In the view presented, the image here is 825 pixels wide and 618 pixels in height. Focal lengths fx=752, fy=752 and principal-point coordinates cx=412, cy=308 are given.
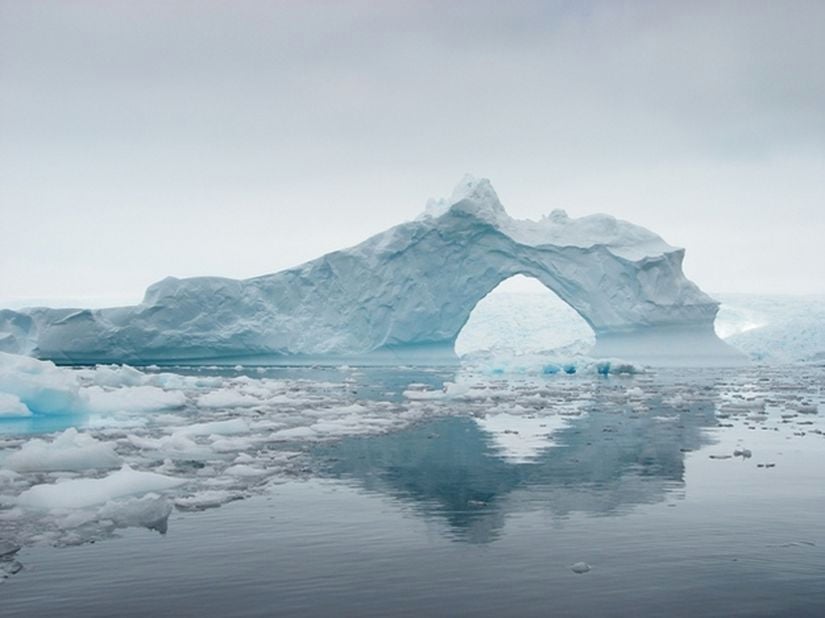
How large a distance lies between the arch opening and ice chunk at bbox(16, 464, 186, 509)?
181ft

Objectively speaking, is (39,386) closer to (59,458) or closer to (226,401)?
(226,401)

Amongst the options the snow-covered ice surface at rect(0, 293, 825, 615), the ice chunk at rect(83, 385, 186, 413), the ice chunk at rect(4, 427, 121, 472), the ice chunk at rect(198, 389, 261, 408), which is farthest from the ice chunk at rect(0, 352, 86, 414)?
the ice chunk at rect(4, 427, 121, 472)

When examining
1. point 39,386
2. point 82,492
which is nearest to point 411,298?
point 39,386

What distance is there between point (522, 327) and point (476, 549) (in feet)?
200

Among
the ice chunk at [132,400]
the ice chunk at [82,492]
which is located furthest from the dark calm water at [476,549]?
the ice chunk at [132,400]

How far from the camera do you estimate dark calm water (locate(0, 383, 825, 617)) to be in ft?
14.5

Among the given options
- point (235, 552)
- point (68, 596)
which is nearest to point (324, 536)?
point (235, 552)

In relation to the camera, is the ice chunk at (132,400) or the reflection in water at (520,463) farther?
the ice chunk at (132,400)

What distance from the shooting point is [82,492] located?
6.82 metres

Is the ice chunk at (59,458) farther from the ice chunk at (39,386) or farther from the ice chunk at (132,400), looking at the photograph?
the ice chunk at (132,400)

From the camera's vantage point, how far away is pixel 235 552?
5.45 metres

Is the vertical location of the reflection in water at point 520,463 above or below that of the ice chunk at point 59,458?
below

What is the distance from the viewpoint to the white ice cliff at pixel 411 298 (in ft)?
122

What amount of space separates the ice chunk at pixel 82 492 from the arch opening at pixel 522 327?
55235 millimetres
